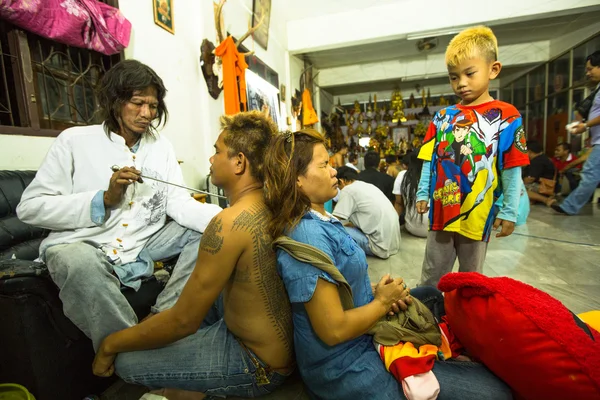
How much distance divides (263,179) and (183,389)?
833mm

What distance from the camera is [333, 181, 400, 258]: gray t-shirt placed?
122 inches

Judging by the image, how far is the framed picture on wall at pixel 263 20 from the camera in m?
4.85

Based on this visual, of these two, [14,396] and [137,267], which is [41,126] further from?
[14,396]

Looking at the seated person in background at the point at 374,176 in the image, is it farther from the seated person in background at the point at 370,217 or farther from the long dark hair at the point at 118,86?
the long dark hair at the point at 118,86

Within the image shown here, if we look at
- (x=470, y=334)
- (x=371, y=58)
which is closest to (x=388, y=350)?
(x=470, y=334)

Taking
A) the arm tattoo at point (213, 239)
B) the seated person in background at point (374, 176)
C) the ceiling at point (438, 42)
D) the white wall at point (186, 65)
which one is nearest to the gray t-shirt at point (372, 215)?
the seated person in background at point (374, 176)

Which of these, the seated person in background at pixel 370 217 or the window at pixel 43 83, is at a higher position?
the window at pixel 43 83

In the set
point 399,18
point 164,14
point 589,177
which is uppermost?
point 399,18

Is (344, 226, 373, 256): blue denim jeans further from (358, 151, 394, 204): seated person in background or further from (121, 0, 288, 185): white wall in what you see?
(121, 0, 288, 185): white wall

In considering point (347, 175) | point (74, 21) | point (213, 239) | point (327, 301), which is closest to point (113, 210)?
point (213, 239)

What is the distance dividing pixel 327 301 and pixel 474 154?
119cm

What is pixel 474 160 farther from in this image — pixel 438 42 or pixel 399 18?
pixel 438 42

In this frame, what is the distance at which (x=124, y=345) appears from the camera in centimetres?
108

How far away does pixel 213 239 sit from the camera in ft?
3.05
